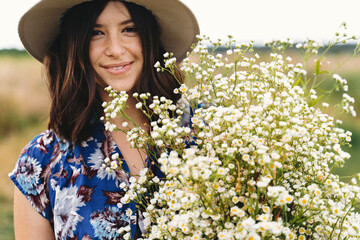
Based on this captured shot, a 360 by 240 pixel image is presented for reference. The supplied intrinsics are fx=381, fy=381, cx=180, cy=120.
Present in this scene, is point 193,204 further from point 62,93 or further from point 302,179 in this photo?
point 62,93

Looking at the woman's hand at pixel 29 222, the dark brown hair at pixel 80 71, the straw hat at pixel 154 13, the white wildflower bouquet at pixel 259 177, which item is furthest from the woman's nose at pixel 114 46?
the woman's hand at pixel 29 222

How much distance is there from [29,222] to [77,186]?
0.39 m

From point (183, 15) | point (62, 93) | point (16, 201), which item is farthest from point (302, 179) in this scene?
point (16, 201)

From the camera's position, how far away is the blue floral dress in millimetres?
1748

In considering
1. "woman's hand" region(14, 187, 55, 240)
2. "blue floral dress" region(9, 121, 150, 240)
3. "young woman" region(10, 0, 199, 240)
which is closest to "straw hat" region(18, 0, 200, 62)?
"young woman" region(10, 0, 199, 240)

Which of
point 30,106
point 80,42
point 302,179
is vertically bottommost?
point 30,106

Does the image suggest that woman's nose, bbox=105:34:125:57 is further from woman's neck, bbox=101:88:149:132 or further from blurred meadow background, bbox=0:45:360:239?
blurred meadow background, bbox=0:45:360:239

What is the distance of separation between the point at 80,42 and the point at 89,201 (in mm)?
777

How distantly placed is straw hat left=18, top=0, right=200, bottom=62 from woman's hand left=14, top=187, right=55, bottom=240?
816 millimetres

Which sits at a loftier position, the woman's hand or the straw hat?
the straw hat

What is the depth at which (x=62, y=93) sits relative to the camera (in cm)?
201

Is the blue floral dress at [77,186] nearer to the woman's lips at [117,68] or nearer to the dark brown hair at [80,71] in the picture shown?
the dark brown hair at [80,71]

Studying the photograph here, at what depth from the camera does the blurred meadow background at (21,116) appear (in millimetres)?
5223

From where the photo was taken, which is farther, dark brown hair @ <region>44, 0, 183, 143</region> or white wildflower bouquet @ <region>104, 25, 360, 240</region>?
dark brown hair @ <region>44, 0, 183, 143</region>
